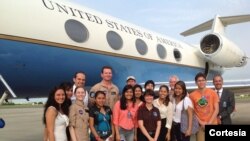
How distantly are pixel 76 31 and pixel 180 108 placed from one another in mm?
3849

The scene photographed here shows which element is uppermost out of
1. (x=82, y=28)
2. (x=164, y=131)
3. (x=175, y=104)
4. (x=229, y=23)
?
(x=229, y=23)

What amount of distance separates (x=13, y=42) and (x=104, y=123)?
310 cm

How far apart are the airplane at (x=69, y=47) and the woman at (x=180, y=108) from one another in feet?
11.0

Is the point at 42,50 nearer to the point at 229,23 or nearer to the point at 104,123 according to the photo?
the point at 104,123

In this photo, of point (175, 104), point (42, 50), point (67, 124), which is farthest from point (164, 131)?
point (42, 50)

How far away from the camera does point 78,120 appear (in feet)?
17.9

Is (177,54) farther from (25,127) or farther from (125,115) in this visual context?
(125,115)

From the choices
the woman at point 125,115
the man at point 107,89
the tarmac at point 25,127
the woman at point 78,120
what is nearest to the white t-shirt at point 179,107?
the woman at point 125,115

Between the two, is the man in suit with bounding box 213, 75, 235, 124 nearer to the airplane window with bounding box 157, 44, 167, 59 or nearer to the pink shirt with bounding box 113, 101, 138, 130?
the pink shirt with bounding box 113, 101, 138, 130

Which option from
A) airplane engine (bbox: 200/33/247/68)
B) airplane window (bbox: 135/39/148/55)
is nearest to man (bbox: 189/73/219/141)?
airplane window (bbox: 135/39/148/55)

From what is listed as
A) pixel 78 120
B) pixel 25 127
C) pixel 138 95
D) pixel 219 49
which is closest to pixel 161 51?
pixel 219 49

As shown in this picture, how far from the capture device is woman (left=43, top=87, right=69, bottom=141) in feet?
16.6

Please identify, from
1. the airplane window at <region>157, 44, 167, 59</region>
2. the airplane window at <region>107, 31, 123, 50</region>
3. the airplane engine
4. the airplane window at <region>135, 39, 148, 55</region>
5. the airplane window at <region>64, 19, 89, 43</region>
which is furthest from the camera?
the airplane engine

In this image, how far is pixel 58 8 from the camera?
29.0 ft
